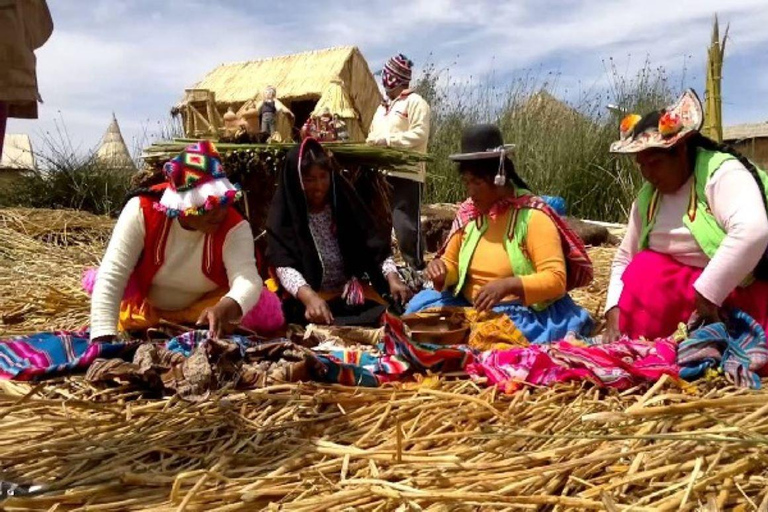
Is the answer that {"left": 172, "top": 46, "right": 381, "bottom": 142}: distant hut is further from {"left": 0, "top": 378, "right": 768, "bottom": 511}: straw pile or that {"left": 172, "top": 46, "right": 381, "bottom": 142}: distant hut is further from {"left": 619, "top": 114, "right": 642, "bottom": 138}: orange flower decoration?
{"left": 0, "top": 378, "right": 768, "bottom": 511}: straw pile

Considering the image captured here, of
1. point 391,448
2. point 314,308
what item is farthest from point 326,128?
point 391,448

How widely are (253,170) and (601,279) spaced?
233cm

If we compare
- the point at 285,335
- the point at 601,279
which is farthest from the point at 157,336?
the point at 601,279

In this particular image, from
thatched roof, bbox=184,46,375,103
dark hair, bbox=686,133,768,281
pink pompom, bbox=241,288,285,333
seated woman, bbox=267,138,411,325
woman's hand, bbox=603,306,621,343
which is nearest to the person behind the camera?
dark hair, bbox=686,133,768,281

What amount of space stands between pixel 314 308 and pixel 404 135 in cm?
234

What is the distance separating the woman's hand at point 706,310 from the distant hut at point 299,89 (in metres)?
8.18

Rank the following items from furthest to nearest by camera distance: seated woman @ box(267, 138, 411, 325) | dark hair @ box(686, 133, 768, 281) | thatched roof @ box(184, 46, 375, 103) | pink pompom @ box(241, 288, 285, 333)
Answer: thatched roof @ box(184, 46, 375, 103), seated woman @ box(267, 138, 411, 325), pink pompom @ box(241, 288, 285, 333), dark hair @ box(686, 133, 768, 281)

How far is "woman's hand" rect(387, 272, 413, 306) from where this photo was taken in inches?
157

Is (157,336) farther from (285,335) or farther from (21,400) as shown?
(21,400)

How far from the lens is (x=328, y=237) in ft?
13.3

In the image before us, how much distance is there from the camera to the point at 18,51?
2486 mm

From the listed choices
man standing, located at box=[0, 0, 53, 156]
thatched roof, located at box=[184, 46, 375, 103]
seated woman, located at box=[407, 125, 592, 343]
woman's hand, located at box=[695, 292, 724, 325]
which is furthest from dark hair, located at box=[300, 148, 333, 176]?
thatched roof, located at box=[184, 46, 375, 103]

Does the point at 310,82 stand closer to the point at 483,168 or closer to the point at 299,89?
the point at 299,89

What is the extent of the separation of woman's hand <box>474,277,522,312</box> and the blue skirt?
0.11 metres
